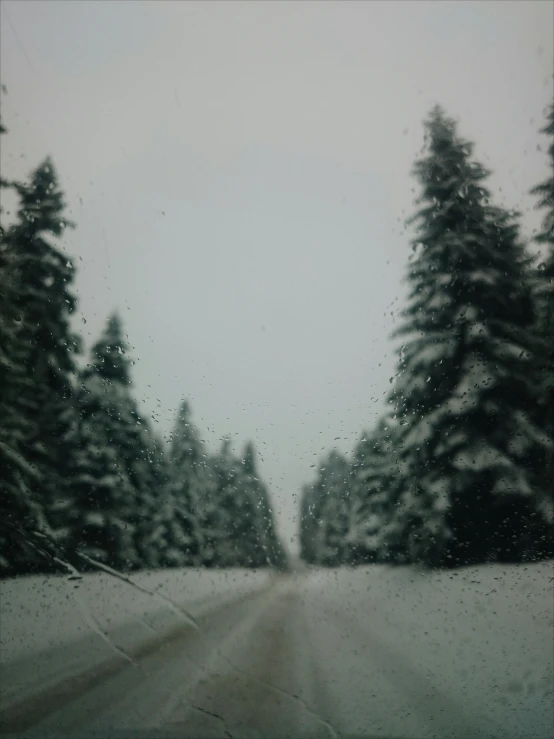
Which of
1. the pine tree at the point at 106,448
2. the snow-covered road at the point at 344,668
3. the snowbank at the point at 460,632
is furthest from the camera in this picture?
the pine tree at the point at 106,448

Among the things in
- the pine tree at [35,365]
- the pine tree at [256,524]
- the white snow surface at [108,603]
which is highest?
the pine tree at [35,365]

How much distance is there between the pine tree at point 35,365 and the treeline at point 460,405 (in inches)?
111

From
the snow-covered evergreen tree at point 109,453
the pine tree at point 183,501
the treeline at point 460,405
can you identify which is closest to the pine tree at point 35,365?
the snow-covered evergreen tree at point 109,453

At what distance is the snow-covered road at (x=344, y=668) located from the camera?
16.0 ft

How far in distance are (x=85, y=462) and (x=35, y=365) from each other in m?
1.31

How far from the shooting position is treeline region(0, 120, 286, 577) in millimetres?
7277

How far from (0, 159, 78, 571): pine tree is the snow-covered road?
184 centimetres

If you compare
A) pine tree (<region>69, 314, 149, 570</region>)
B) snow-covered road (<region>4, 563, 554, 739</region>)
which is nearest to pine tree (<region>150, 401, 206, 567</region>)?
pine tree (<region>69, 314, 149, 570</region>)

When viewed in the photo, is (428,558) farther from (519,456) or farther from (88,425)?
(88,425)

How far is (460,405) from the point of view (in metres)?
7.22

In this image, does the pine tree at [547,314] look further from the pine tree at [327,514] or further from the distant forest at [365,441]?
the pine tree at [327,514]

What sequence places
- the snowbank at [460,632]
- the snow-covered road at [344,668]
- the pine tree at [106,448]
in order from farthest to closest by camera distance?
1. the pine tree at [106,448]
2. the snowbank at [460,632]
3. the snow-covered road at [344,668]

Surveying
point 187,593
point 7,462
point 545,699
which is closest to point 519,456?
point 545,699

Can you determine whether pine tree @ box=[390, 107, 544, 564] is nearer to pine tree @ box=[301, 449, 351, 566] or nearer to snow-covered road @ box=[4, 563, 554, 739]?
snow-covered road @ box=[4, 563, 554, 739]
